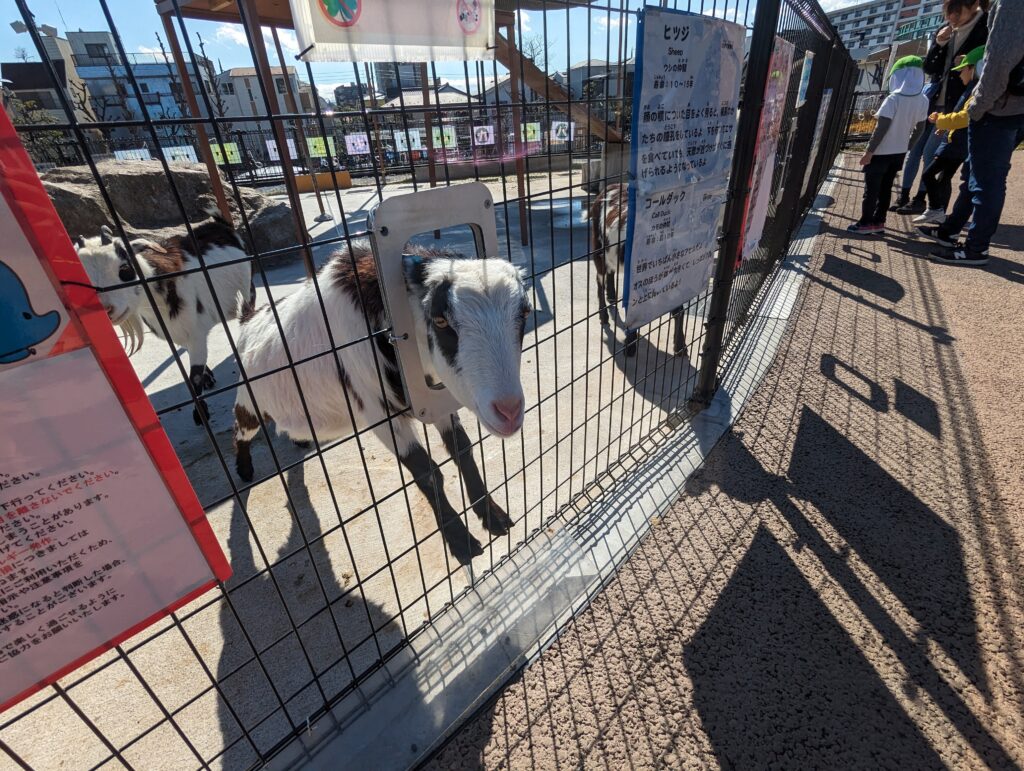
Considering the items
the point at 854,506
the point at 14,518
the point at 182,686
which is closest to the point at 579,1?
the point at 14,518

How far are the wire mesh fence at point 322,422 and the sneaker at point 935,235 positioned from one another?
3.48 metres

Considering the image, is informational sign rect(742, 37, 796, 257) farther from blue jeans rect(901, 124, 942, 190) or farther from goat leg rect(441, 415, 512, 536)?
blue jeans rect(901, 124, 942, 190)

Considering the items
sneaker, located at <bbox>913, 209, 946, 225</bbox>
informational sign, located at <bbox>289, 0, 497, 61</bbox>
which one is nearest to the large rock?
informational sign, located at <bbox>289, 0, 497, 61</bbox>

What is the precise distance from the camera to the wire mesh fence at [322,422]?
137 cm

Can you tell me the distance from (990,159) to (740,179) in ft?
14.5

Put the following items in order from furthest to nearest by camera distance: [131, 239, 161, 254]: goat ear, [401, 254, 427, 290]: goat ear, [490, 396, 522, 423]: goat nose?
[131, 239, 161, 254]: goat ear < [401, 254, 427, 290]: goat ear < [490, 396, 522, 423]: goat nose

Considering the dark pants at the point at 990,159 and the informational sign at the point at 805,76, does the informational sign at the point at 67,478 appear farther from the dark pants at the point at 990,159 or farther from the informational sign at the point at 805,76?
the dark pants at the point at 990,159

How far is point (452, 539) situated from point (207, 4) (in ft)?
18.9

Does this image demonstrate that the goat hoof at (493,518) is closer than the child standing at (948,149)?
Yes

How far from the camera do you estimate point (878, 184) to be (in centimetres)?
699

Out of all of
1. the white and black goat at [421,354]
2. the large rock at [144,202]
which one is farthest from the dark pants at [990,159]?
the large rock at [144,202]

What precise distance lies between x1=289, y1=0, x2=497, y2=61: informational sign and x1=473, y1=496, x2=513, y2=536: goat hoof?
6.64 ft

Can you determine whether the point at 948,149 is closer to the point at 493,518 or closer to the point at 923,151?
the point at 923,151

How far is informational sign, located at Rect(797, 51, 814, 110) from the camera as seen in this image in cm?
436
